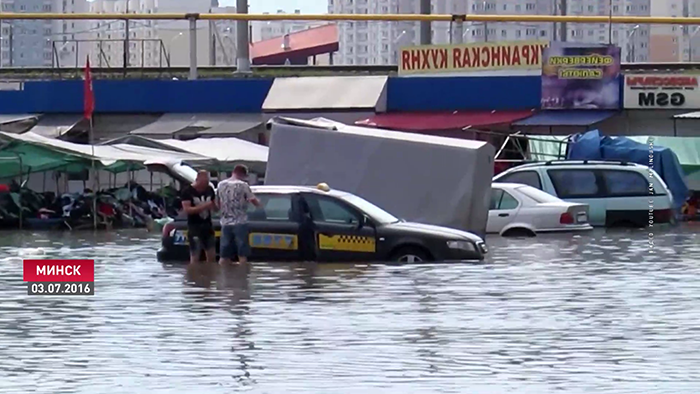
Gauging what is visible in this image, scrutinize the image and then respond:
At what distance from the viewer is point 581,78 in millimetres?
43938

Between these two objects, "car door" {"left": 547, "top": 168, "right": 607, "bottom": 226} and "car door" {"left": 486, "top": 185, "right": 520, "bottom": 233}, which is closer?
"car door" {"left": 486, "top": 185, "right": 520, "bottom": 233}

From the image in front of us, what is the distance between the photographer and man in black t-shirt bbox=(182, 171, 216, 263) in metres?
20.0

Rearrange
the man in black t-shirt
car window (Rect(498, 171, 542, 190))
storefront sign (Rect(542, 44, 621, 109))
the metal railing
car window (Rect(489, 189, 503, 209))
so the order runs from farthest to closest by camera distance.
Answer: the metal railing
storefront sign (Rect(542, 44, 621, 109))
car window (Rect(498, 171, 542, 190))
car window (Rect(489, 189, 503, 209))
the man in black t-shirt

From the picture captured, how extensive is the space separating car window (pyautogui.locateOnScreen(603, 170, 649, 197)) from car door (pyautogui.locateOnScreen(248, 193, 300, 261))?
33.8 feet

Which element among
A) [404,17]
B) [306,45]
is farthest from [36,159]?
[306,45]

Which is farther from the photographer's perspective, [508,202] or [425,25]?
[425,25]

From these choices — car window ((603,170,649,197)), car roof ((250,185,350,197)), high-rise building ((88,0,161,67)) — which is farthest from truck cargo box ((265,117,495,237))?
high-rise building ((88,0,161,67))

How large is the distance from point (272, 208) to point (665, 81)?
993 inches

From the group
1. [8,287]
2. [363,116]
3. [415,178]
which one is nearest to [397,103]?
[363,116]

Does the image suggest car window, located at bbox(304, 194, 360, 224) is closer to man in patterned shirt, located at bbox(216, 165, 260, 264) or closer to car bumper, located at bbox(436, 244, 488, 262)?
man in patterned shirt, located at bbox(216, 165, 260, 264)

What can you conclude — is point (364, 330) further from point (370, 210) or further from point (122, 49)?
point (122, 49)

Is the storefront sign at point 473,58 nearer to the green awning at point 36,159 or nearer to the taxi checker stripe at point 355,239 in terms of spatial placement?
the green awning at point 36,159

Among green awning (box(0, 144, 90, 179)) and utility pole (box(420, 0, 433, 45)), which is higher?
utility pole (box(420, 0, 433, 45))
